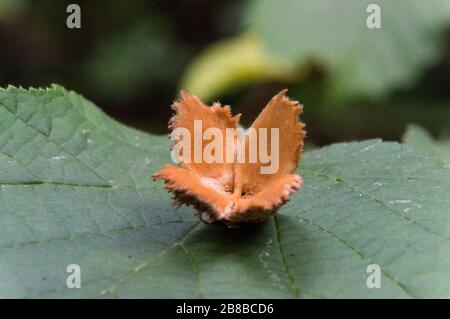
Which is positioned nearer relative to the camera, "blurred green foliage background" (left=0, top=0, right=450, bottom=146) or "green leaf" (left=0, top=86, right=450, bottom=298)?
"green leaf" (left=0, top=86, right=450, bottom=298)

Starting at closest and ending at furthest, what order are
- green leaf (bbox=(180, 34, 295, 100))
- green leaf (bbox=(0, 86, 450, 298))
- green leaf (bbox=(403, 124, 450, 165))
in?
green leaf (bbox=(0, 86, 450, 298))
green leaf (bbox=(403, 124, 450, 165))
green leaf (bbox=(180, 34, 295, 100))

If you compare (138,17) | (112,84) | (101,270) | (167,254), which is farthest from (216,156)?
(138,17)

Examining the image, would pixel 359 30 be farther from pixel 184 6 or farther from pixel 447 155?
pixel 184 6

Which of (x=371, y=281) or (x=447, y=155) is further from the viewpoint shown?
(x=447, y=155)

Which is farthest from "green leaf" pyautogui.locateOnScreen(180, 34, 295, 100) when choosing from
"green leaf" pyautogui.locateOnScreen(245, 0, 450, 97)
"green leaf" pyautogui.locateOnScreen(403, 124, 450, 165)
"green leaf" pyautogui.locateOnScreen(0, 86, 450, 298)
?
"green leaf" pyautogui.locateOnScreen(0, 86, 450, 298)

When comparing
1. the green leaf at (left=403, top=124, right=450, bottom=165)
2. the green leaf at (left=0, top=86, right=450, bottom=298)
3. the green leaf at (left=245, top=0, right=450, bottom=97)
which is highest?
the green leaf at (left=245, top=0, right=450, bottom=97)

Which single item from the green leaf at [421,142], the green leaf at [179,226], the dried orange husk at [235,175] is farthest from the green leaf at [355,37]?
the dried orange husk at [235,175]

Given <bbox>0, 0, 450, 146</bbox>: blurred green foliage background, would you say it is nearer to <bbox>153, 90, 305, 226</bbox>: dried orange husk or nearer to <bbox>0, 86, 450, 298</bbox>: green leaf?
<bbox>0, 86, 450, 298</bbox>: green leaf

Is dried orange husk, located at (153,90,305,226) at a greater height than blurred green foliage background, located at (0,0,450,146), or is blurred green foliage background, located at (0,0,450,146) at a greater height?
blurred green foliage background, located at (0,0,450,146)

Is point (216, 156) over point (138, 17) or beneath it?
beneath
